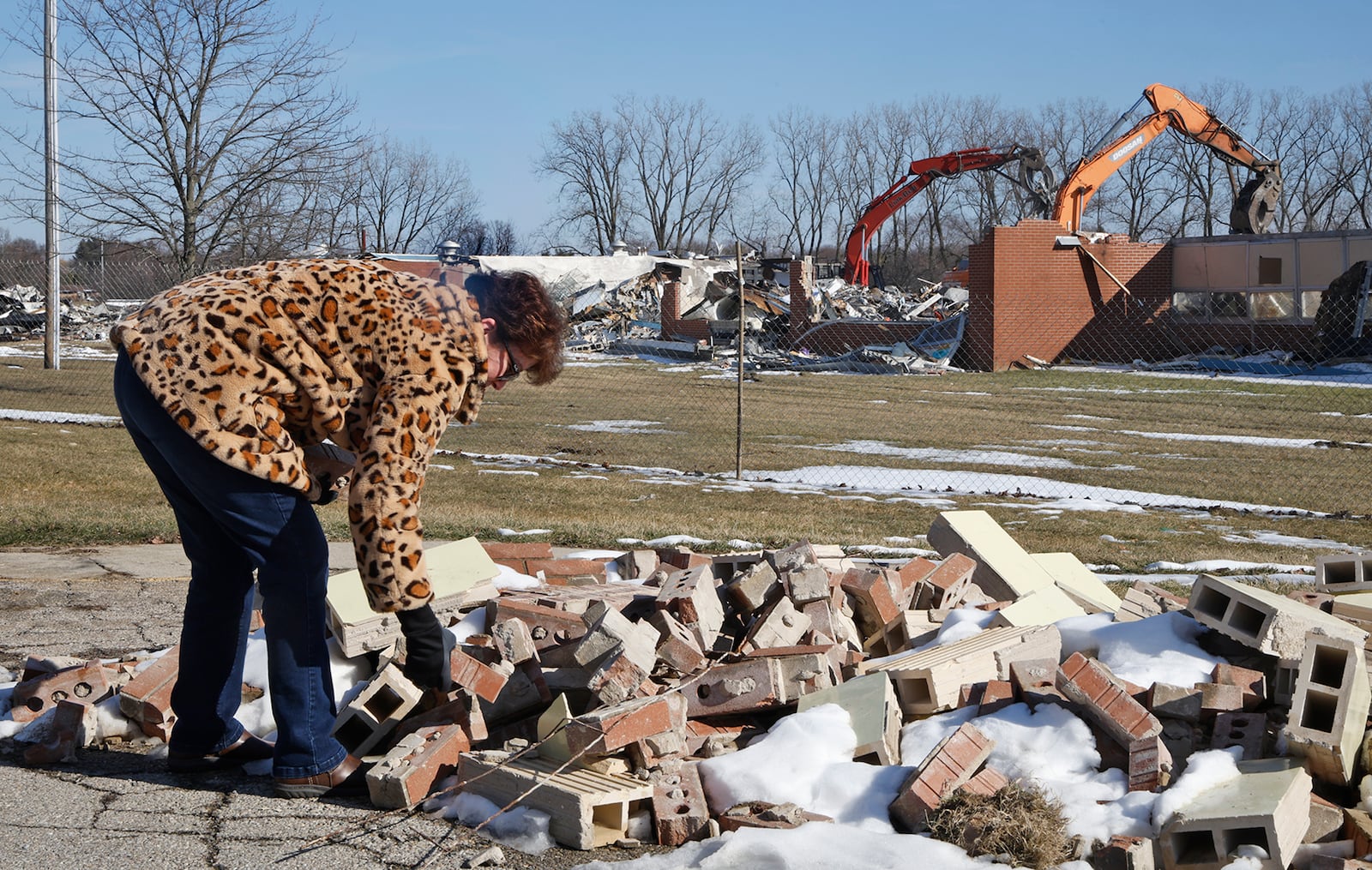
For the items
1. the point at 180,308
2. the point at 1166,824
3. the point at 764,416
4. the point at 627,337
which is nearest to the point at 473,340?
the point at 180,308

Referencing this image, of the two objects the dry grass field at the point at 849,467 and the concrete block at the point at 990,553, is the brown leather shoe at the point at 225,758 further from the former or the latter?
the dry grass field at the point at 849,467

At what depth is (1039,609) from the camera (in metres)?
4.81

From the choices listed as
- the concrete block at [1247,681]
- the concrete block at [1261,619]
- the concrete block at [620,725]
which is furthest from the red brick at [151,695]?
the concrete block at [1261,619]

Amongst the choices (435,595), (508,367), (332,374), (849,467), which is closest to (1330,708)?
(508,367)

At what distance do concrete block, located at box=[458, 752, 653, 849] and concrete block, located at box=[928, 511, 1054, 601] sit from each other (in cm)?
248

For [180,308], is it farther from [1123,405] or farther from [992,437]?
[1123,405]

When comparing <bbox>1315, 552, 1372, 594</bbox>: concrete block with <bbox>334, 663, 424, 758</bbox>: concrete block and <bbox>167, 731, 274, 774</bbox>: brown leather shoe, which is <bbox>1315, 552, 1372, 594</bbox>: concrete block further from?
<bbox>167, 731, 274, 774</bbox>: brown leather shoe

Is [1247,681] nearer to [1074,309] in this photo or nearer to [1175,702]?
[1175,702]

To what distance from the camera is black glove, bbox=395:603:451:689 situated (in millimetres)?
3383

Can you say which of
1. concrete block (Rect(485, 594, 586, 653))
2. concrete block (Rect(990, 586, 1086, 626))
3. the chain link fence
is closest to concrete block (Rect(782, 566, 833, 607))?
concrete block (Rect(990, 586, 1086, 626))

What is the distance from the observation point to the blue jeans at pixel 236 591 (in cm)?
321

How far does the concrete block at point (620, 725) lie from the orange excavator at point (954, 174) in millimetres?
31831

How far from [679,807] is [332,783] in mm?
1055

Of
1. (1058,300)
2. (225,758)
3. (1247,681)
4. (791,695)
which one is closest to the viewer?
(225,758)
